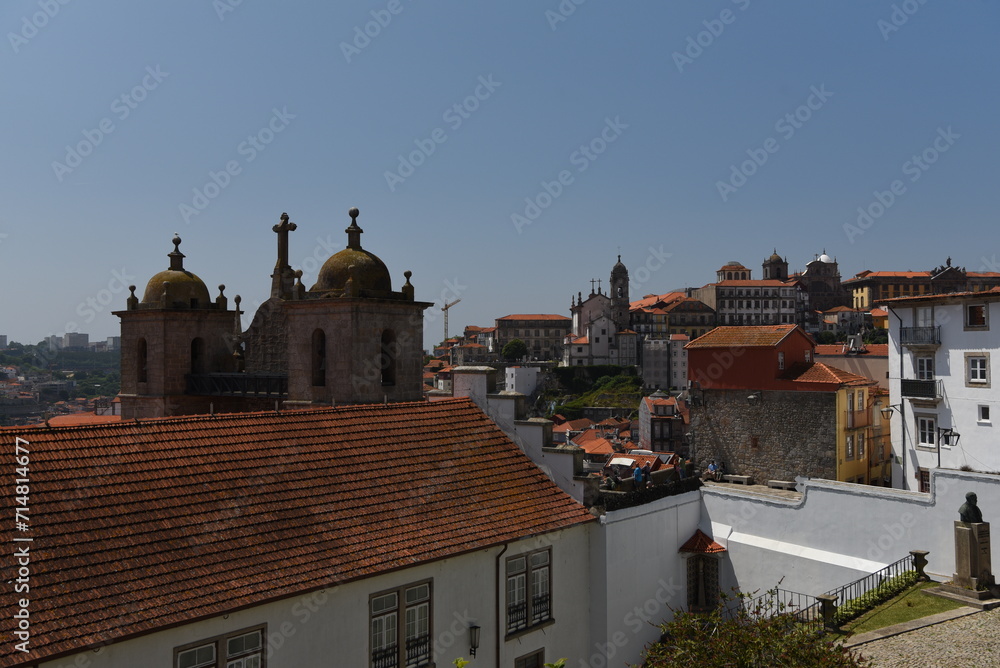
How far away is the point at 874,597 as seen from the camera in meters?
14.2

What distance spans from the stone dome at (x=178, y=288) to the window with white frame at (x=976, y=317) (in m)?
23.9

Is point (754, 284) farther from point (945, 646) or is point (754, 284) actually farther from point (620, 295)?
point (945, 646)

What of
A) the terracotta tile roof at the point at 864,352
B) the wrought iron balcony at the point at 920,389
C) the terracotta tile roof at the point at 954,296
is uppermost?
the terracotta tile roof at the point at 954,296

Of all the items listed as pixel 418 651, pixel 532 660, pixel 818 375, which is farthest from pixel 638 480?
pixel 818 375

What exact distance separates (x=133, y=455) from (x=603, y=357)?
386ft

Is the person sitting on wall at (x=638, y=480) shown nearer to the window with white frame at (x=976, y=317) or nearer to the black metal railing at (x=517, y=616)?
the black metal railing at (x=517, y=616)

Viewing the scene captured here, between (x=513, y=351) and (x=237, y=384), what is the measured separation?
109601mm

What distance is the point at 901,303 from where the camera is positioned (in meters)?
25.6

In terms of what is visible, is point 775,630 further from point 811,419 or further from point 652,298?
point 652,298

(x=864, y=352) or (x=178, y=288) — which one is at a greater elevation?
(x=178, y=288)

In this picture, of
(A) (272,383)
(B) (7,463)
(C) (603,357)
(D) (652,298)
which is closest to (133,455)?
(B) (7,463)

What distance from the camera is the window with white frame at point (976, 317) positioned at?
23.5 metres

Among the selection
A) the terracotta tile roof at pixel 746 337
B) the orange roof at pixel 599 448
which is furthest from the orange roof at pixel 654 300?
the terracotta tile roof at pixel 746 337

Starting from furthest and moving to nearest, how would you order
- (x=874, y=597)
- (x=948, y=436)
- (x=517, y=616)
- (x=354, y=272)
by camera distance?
(x=948, y=436) → (x=354, y=272) → (x=874, y=597) → (x=517, y=616)
